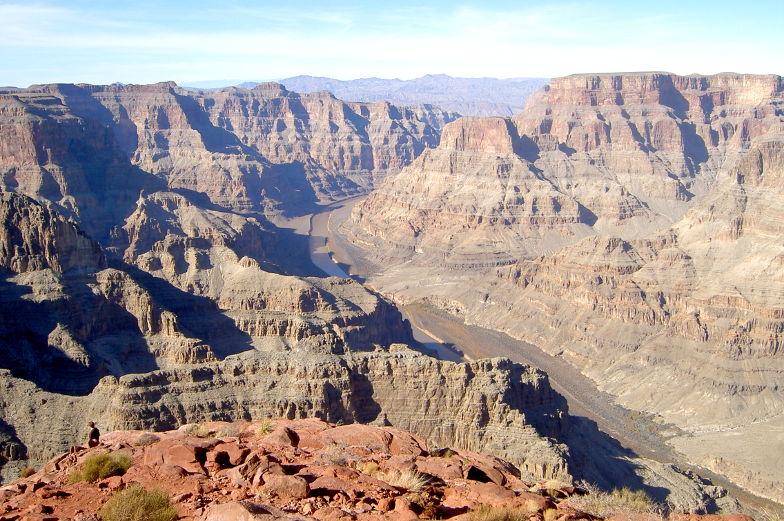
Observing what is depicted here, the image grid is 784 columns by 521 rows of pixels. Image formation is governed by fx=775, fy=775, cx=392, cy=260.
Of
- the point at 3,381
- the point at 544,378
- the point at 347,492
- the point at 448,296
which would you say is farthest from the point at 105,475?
the point at 448,296

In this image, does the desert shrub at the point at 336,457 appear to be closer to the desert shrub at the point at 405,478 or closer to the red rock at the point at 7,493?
the desert shrub at the point at 405,478

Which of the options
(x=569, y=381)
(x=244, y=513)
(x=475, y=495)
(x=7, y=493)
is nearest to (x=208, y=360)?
(x=7, y=493)

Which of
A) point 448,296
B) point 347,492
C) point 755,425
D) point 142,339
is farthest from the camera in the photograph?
point 448,296

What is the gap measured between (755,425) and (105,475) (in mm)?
66244

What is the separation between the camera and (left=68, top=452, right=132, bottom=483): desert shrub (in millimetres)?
24703

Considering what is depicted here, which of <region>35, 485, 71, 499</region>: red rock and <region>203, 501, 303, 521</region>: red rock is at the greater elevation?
<region>203, 501, 303, 521</region>: red rock

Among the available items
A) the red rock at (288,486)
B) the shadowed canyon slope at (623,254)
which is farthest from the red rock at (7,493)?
the shadowed canyon slope at (623,254)

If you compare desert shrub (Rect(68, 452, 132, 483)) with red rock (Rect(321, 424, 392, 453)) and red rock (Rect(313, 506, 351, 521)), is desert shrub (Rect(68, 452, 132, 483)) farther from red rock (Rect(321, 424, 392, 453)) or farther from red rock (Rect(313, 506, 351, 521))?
red rock (Rect(313, 506, 351, 521))

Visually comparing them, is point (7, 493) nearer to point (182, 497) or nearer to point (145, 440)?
point (145, 440)

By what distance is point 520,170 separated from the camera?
552 ft

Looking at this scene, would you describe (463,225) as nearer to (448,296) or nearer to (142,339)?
(448,296)

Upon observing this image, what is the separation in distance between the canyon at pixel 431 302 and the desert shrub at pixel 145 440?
1726 cm

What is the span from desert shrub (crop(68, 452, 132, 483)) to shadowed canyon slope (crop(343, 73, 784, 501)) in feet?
183

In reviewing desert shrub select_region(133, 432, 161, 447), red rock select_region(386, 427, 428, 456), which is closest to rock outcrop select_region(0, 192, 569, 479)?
desert shrub select_region(133, 432, 161, 447)
